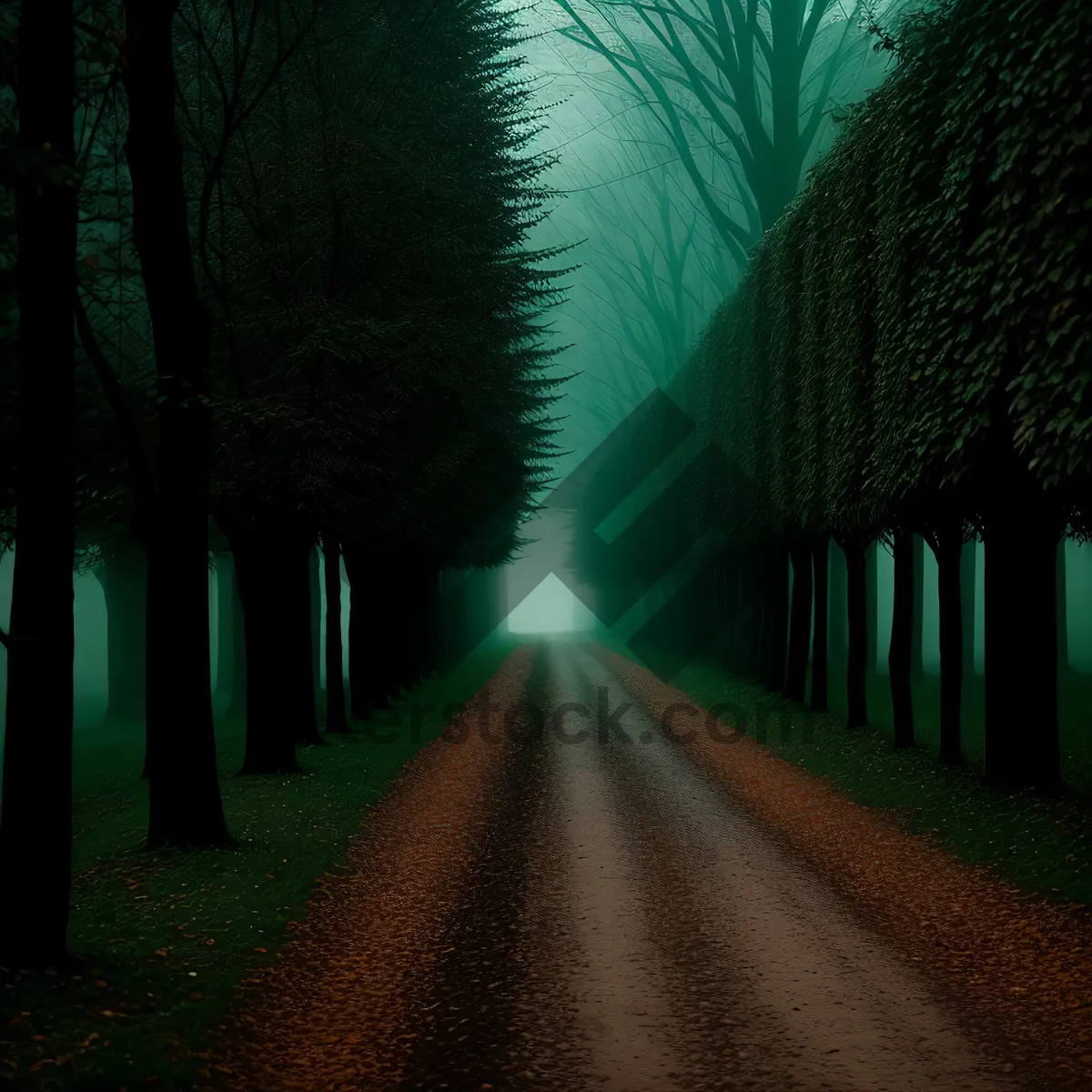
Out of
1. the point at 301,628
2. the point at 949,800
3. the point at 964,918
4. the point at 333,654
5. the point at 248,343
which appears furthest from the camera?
the point at 333,654

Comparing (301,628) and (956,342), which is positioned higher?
(956,342)

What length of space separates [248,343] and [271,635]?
182 inches

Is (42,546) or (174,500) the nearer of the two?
(42,546)

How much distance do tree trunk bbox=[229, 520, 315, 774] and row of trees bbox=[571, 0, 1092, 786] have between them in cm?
943

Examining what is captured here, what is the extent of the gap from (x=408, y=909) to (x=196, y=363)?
6159mm

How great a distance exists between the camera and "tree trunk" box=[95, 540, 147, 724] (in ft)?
103

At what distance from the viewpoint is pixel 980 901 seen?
395 inches

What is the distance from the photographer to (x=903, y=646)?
19.7 meters

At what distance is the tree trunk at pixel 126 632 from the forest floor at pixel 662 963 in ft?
60.7

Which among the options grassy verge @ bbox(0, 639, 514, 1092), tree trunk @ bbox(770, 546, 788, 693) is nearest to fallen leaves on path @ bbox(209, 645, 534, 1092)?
grassy verge @ bbox(0, 639, 514, 1092)

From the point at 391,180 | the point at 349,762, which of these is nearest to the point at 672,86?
the point at 391,180

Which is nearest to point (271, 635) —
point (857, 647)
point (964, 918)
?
point (857, 647)

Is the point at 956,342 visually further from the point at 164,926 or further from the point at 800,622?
the point at 800,622

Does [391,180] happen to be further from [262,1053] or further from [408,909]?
[262,1053]
